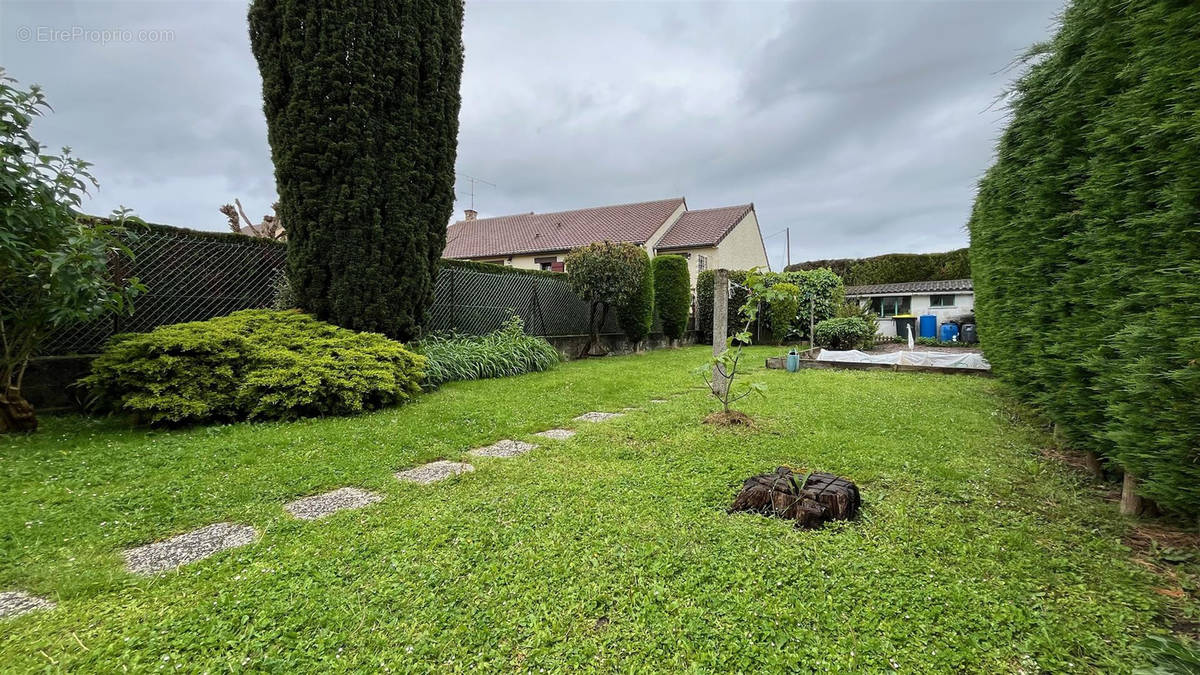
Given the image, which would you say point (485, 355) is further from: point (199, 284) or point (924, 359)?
point (924, 359)

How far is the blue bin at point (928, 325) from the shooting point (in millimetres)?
16359

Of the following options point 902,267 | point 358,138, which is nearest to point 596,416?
point 358,138

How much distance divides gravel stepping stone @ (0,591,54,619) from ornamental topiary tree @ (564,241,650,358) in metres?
A: 9.46

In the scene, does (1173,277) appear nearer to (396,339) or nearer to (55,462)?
(55,462)

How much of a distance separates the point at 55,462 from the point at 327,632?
3.37 meters

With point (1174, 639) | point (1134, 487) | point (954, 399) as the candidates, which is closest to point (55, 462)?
point (1174, 639)

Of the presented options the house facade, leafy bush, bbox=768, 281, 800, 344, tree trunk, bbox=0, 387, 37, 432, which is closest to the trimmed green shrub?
leafy bush, bbox=768, 281, 800, 344

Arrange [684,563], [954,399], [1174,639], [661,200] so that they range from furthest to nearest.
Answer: [661,200] → [954,399] → [684,563] → [1174,639]

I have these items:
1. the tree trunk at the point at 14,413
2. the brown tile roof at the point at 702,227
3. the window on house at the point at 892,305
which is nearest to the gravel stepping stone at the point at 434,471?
the tree trunk at the point at 14,413

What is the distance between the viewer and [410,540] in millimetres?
2195

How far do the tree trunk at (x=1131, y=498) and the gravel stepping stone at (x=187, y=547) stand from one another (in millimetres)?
4569

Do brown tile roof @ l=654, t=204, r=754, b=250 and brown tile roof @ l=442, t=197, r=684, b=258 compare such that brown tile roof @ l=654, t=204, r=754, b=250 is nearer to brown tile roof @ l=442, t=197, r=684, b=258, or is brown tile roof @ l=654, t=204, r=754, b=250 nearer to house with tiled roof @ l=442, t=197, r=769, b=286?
house with tiled roof @ l=442, t=197, r=769, b=286

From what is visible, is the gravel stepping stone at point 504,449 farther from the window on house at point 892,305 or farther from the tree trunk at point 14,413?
the window on house at point 892,305

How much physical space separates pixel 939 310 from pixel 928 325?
1985mm
